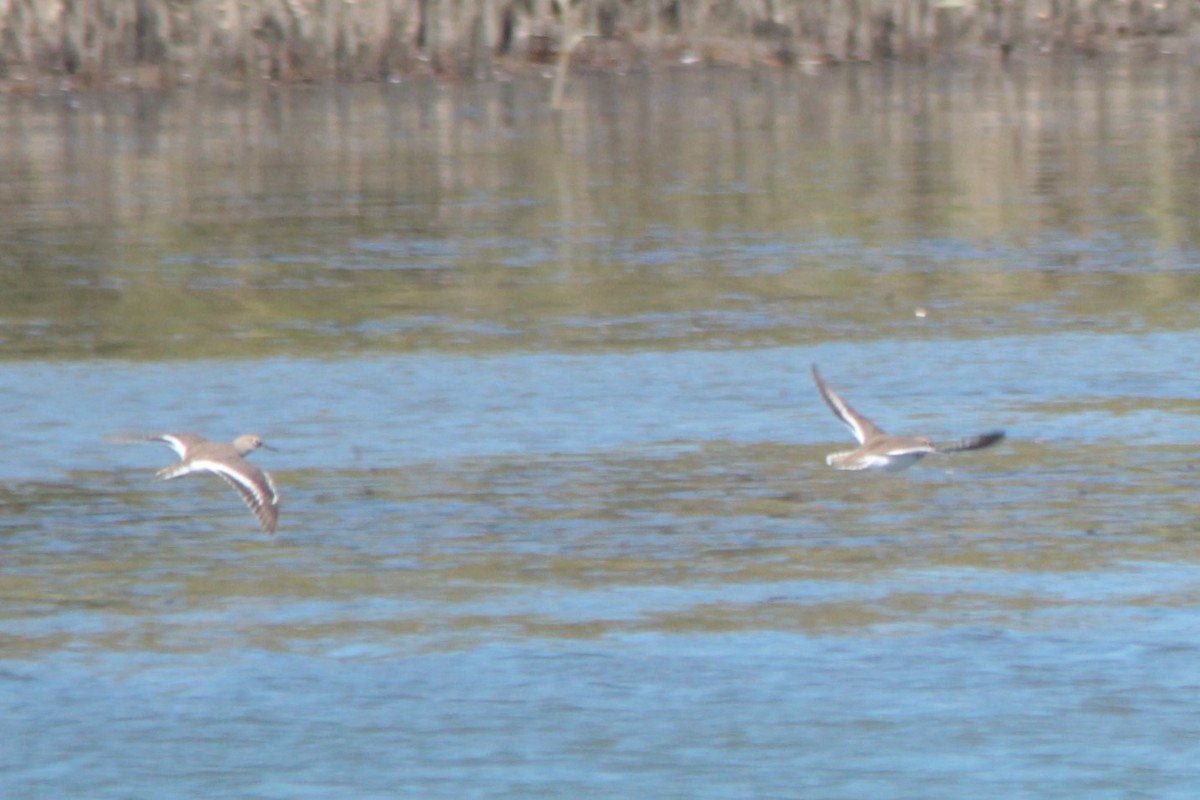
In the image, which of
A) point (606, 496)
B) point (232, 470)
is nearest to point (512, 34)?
point (606, 496)

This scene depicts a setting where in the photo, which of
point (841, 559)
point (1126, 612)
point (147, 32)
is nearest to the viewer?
point (1126, 612)

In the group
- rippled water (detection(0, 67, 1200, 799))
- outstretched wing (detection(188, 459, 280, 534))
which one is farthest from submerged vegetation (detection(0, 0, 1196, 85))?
outstretched wing (detection(188, 459, 280, 534))

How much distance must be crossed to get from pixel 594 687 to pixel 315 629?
87 cm

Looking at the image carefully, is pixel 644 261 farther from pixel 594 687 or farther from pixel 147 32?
pixel 147 32

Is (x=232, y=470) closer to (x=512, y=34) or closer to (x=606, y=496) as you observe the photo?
(x=606, y=496)

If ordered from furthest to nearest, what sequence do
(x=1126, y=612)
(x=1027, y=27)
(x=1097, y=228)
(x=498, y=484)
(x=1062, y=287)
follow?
1. (x=1027, y=27)
2. (x=1097, y=228)
3. (x=1062, y=287)
4. (x=498, y=484)
5. (x=1126, y=612)

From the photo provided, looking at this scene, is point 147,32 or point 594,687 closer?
point 594,687

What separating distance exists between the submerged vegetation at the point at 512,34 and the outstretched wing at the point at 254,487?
20406mm

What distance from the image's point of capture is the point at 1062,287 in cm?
1215

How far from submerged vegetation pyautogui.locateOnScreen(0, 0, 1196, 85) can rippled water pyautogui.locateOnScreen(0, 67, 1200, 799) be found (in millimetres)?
10902

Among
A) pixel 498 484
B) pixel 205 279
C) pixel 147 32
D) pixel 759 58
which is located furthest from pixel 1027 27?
pixel 498 484

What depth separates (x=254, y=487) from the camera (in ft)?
23.5

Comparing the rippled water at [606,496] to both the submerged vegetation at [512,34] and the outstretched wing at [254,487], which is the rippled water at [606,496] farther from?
the submerged vegetation at [512,34]

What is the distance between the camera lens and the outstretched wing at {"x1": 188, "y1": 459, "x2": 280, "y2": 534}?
6.96 m
